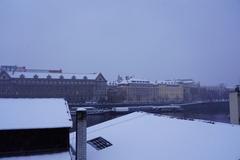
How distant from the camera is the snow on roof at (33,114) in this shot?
12.3 metres

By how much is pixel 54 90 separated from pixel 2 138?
78499 millimetres

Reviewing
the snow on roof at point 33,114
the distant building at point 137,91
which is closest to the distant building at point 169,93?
the distant building at point 137,91

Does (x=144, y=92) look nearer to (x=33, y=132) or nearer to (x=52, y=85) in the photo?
(x=52, y=85)

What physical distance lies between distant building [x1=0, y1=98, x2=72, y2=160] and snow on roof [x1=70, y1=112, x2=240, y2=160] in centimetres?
213

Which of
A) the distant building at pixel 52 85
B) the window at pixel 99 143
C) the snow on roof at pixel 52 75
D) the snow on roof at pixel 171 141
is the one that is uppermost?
the snow on roof at pixel 52 75

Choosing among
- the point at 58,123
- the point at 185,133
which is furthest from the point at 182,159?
the point at 58,123

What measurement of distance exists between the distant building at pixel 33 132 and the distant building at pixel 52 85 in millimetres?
73441

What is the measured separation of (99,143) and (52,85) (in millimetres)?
75801

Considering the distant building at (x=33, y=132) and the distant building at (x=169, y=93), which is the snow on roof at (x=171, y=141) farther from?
the distant building at (x=169, y=93)

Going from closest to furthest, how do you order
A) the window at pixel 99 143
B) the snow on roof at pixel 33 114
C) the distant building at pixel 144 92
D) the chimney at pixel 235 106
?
the snow on roof at pixel 33 114 < the window at pixel 99 143 < the chimney at pixel 235 106 < the distant building at pixel 144 92

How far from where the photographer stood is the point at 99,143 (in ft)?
51.0

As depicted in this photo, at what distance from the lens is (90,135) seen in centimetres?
1794

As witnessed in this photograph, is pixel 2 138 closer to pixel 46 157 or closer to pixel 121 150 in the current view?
pixel 46 157

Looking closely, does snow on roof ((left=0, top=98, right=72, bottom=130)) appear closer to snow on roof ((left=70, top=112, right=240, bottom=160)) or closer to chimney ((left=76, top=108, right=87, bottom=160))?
chimney ((left=76, top=108, right=87, bottom=160))
